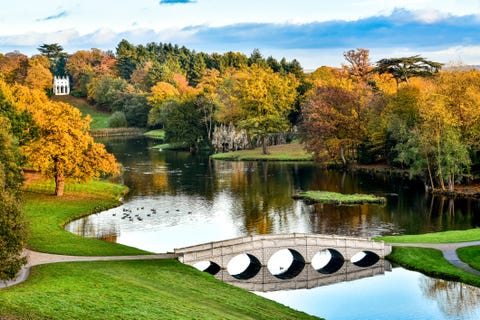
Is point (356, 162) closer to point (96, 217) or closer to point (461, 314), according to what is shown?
point (96, 217)

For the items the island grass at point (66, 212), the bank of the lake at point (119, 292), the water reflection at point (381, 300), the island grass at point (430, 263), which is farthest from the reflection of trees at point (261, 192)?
Answer: the bank of the lake at point (119, 292)

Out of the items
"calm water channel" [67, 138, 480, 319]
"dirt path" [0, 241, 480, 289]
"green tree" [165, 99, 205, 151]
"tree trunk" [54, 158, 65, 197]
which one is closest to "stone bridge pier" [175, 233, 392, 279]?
"dirt path" [0, 241, 480, 289]

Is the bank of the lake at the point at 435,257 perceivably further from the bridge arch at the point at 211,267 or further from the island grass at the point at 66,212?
the island grass at the point at 66,212

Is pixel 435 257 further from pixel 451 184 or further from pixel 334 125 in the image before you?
pixel 334 125

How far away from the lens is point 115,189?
3457 inches

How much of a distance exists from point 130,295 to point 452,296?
74.3ft

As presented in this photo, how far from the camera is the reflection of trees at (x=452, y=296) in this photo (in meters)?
43.7

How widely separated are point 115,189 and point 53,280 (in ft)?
160

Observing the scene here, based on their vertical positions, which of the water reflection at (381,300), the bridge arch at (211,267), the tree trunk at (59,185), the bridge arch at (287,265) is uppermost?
the tree trunk at (59,185)

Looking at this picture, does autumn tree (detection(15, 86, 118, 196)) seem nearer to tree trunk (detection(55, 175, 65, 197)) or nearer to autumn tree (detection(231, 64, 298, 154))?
tree trunk (detection(55, 175, 65, 197))

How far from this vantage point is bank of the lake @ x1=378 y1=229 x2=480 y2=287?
4953 centimetres

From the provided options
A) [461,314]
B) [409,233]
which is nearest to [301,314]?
[461,314]

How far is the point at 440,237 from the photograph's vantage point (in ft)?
197

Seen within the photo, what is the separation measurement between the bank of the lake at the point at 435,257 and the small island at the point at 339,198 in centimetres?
1997
